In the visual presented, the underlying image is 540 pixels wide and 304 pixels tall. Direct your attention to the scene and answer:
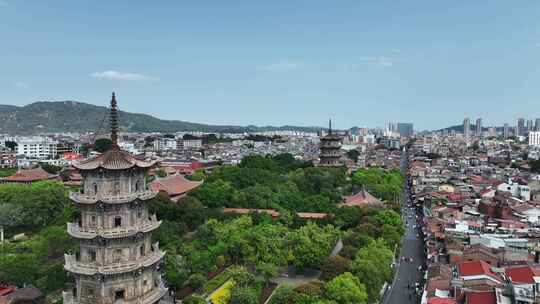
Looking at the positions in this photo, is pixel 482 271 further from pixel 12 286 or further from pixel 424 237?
pixel 12 286

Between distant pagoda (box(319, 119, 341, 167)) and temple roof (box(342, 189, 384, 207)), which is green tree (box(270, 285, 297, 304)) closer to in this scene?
temple roof (box(342, 189, 384, 207))

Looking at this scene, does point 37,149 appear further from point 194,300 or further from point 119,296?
point 119,296

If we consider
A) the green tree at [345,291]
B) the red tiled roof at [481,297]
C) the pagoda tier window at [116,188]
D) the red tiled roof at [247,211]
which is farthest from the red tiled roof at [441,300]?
the pagoda tier window at [116,188]

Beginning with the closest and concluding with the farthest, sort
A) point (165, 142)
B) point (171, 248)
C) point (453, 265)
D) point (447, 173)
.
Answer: point (171, 248)
point (453, 265)
point (447, 173)
point (165, 142)

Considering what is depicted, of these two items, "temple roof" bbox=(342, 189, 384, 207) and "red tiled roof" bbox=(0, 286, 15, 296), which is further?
"temple roof" bbox=(342, 189, 384, 207)

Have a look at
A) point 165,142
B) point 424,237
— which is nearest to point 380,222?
point 424,237

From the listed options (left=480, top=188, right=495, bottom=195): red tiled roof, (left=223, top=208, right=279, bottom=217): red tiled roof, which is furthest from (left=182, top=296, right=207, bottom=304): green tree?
(left=480, top=188, right=495, bottom=195): red tiled roof
